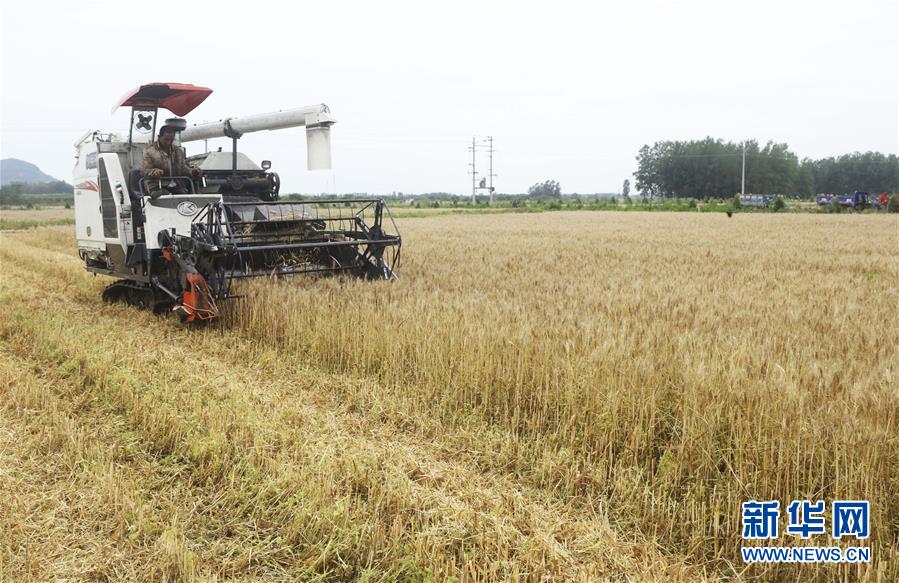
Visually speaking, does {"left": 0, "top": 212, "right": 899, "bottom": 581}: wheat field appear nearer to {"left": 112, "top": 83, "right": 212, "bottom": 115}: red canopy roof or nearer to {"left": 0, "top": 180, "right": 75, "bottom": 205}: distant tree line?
{"left": 112, "top": 83, "right": 212, "bottom": 115}: red canopy roof

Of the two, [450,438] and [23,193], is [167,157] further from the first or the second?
[23,193]

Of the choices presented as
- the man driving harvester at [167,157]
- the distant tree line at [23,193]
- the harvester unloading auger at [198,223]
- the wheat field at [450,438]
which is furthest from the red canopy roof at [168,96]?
the distant tree line at [23,193]

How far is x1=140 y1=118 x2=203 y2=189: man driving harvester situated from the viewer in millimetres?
8555

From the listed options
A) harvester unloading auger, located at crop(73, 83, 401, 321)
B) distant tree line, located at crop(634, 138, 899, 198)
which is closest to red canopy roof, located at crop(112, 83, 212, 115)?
harvester unloading auger, located at crop(73, 83, 401, 321)

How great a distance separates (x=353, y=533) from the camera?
3221mm

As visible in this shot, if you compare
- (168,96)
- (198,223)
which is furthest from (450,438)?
(168,96)

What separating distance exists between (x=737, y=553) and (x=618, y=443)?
40.4 inches

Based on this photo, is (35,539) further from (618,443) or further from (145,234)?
(145,234)

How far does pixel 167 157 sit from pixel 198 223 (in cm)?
172

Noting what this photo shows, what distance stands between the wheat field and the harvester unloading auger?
1054mm

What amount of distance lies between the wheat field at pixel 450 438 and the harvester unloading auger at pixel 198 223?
1054mm

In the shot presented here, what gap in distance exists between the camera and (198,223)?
25.1 feet

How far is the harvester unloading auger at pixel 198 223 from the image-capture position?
302 inches

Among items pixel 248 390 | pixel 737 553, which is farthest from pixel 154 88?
pixel 737 553
